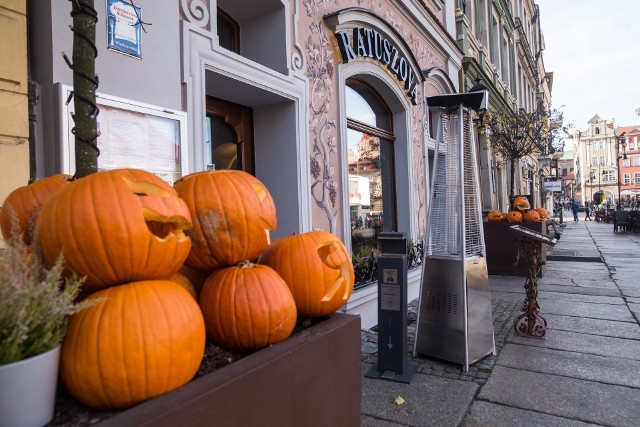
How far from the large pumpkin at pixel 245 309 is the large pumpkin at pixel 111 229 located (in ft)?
0.74

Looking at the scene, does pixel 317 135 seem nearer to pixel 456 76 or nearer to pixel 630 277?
pixel 456 76

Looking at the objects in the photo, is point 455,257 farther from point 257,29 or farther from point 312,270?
point 257,29

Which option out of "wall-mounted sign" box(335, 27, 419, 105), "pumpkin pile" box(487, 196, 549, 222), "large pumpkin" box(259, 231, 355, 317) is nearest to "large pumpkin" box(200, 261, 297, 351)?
"large pumpkin" box(259, 231, 355, 317)

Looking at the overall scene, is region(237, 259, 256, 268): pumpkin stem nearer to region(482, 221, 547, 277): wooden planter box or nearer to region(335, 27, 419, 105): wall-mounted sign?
region(335, 27, 419, 105): wall-mounted sign

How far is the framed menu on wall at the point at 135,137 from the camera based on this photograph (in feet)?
7.68

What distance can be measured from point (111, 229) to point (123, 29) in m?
2.09

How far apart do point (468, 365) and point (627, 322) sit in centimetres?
276

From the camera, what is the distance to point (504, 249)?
8656mm

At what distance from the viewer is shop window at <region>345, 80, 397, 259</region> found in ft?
20.0

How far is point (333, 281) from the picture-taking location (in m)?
1.71

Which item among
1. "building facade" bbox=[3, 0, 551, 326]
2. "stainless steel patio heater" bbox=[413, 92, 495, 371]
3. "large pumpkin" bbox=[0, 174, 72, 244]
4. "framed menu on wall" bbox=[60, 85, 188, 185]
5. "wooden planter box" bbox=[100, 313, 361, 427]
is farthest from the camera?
"stainless steel patio heater" bbox=[413, 92, 495, 371]

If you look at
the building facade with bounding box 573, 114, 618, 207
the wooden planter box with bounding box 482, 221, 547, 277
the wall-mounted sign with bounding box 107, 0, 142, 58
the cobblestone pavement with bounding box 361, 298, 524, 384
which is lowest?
the cobblestone pavement with bounding box 361, 298, 524, 384

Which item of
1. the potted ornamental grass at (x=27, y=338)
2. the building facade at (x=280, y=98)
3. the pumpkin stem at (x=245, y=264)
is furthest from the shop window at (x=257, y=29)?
the potted ornamental grass at (x=27, y=338)

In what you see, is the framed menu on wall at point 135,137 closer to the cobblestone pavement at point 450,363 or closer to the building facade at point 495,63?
the cobblestone pavement at point 450,363
